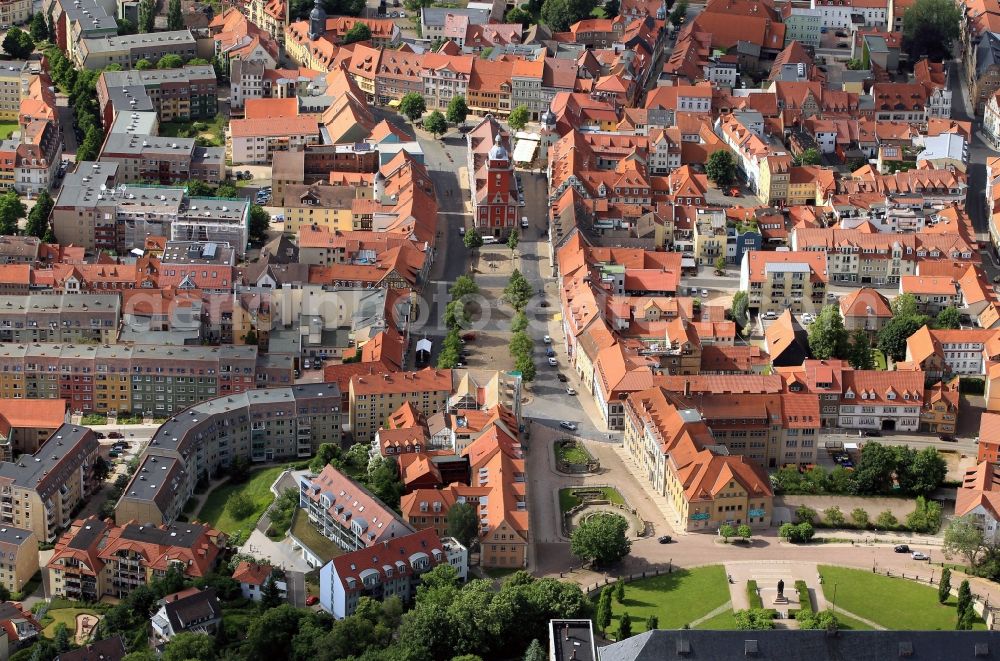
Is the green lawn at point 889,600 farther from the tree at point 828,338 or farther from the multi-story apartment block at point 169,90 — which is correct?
the multi-story apartment block at point 169,90

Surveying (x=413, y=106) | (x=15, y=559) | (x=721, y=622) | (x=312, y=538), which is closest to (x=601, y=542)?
(x=721, y=622)

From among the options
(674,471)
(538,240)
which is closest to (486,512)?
(674,471)

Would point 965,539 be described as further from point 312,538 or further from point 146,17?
point 146,17

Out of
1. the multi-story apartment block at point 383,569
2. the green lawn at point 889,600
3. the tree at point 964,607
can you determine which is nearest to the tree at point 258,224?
the multi-story apartment block at point 383,569

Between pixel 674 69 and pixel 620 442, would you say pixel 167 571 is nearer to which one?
pixel 620 442

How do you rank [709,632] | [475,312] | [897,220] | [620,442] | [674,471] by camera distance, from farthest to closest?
1. [897,220]
2. [475,312]
3. [620,442]
4. [674,471]
5. [709,632]

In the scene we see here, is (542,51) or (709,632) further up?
(542,51)
